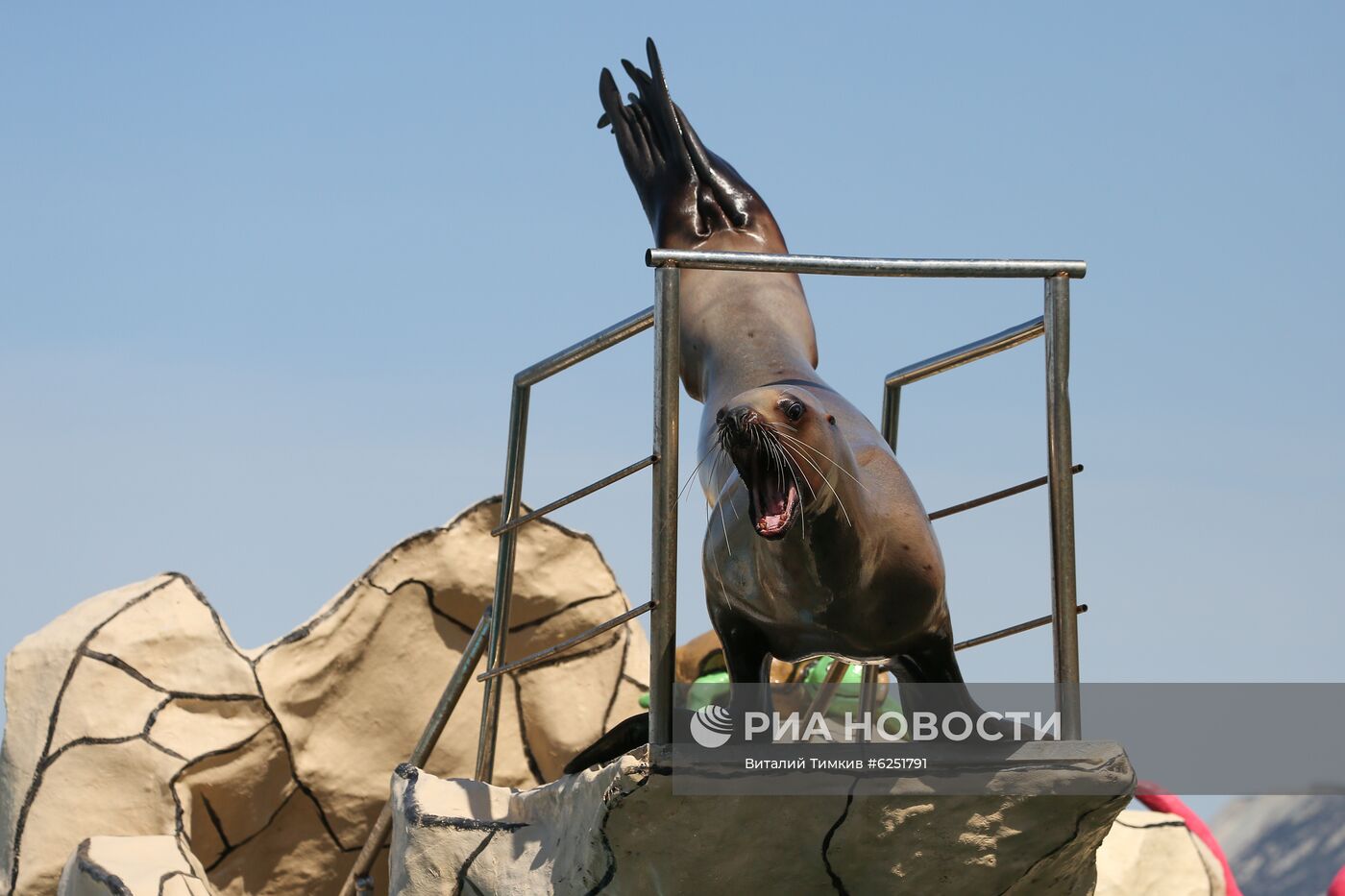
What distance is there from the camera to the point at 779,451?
350cm

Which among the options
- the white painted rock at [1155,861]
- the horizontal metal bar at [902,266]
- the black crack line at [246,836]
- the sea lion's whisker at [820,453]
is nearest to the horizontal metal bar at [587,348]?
the horizontal metal bar at [902,266]

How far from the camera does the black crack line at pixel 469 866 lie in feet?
15.6

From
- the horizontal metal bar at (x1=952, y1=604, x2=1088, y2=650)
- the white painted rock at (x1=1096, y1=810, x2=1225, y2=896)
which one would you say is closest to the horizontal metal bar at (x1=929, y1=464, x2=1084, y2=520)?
the horizontal metal bar at (x1=952, y1=604, x2=1088, y2=650)

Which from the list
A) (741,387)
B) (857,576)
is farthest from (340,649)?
(857,576)

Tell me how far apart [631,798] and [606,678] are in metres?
3.88

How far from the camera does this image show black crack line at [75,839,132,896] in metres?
5.46

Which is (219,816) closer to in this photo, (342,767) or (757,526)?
(342,767)

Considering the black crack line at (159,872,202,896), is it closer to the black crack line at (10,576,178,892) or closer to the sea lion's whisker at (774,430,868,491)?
the black crack line at (10,576,178,892)

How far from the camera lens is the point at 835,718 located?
284 inches

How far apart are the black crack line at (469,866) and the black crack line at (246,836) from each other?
226cm

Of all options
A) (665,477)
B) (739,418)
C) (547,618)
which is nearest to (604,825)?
(665,477)

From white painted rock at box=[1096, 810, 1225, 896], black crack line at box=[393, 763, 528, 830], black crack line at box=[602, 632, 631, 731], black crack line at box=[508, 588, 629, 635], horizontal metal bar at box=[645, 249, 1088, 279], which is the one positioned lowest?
black crack line at box=[393, 763, 528, 830]

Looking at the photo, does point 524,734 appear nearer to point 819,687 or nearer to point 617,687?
point 617,687

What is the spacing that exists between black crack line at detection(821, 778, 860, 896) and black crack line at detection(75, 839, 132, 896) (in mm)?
2561
